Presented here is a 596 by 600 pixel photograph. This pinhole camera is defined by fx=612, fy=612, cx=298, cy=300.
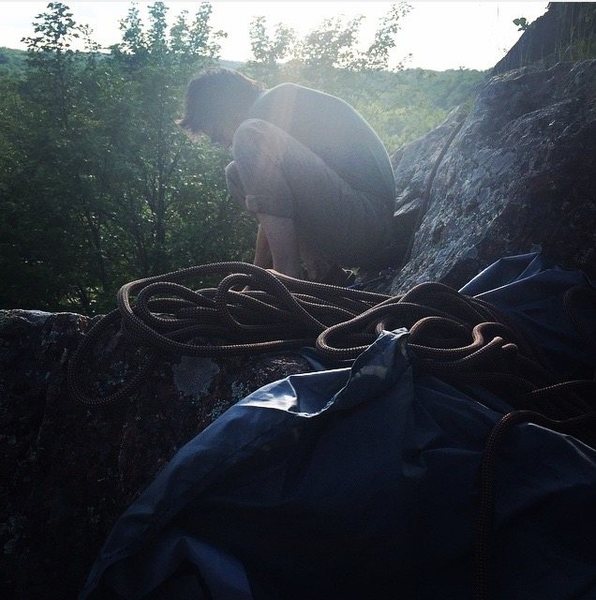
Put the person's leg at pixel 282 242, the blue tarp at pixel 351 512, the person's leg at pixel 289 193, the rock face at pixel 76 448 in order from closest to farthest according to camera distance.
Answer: the blue tarp at pixel 351 512, the rock face at pixel 76 448, the person's leg at pixel 289 193, the person's leg at pixel 282 242

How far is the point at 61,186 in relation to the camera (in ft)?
19.3

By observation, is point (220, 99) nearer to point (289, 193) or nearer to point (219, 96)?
point (219, 96)

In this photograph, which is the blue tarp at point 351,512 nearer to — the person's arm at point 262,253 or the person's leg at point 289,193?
the person's leg at point 289,193

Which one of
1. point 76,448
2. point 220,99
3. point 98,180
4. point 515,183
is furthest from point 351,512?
point 98,180

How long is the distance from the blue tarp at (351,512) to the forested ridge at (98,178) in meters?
4.59

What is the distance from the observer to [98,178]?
6074 millimetres

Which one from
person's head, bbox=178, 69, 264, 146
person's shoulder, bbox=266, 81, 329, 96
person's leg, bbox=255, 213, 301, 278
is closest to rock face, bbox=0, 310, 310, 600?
person's leg, bbox=255, 213, 301, 278

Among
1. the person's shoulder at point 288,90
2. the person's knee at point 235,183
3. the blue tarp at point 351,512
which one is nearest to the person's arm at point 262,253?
the person's knee at point 235,183

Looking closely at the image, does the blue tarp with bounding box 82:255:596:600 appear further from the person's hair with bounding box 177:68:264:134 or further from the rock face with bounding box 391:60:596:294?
the person's hair with bounding box 177:68:264:134

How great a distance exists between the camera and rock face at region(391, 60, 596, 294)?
2619 millimetres

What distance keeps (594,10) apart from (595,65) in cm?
128

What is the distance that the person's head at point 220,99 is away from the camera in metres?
3.95

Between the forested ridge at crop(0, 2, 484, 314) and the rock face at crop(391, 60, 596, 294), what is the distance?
2741mm

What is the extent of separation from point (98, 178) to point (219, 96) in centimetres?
259
